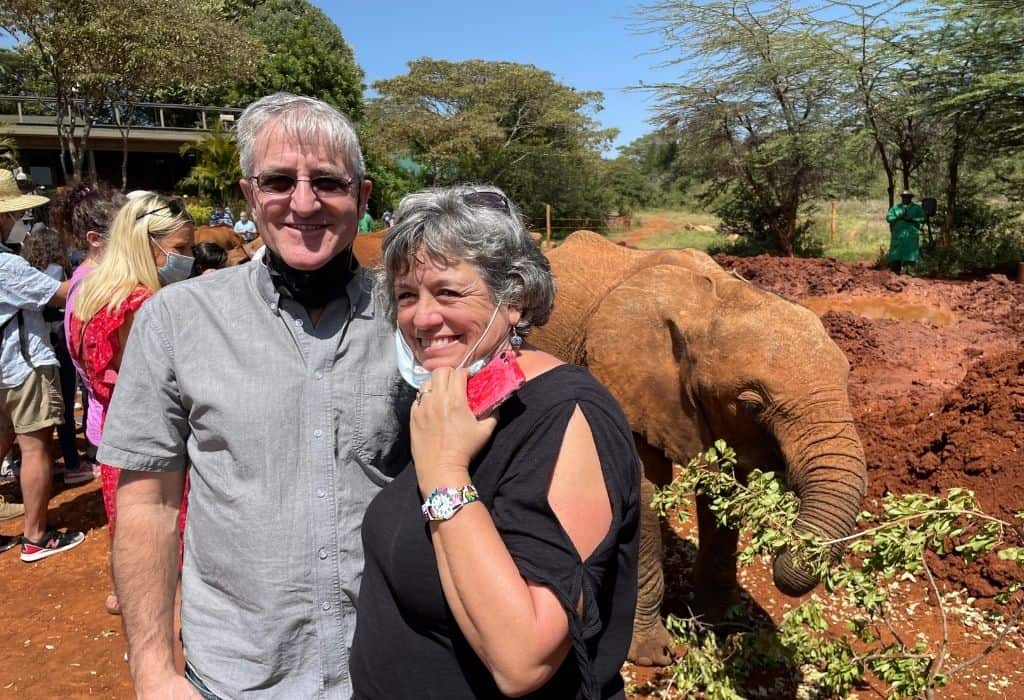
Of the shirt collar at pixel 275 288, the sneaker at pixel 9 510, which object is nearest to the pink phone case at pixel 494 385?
the shirt collar at pixel 275 288

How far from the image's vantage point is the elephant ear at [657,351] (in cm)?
362

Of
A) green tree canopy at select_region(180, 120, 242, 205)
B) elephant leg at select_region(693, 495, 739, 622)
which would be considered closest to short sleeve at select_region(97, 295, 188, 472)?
elephant leg at select_region(693, 495, 739, 622)

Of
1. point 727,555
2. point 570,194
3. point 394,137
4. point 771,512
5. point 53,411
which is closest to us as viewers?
point 771,512

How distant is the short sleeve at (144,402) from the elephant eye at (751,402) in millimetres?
2381

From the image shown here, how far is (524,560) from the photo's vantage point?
130 cm

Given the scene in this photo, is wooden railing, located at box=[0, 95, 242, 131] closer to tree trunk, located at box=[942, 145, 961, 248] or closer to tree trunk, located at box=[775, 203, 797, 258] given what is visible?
tree trunk, located at box=[775, 203, 797, 258]

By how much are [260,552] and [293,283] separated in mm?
669

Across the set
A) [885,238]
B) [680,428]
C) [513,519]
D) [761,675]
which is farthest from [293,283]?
[885,238]

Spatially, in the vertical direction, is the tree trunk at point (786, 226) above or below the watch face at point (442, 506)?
below

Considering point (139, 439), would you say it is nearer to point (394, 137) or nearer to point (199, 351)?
point (199, 351)

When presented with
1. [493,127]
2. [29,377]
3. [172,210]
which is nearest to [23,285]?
[29,377]

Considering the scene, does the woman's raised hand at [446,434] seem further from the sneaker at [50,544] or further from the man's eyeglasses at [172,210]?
the sneaker at [50,544]

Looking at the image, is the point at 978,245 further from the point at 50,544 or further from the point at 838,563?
Answer: the point at 50,544

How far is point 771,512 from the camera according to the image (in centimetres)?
292
